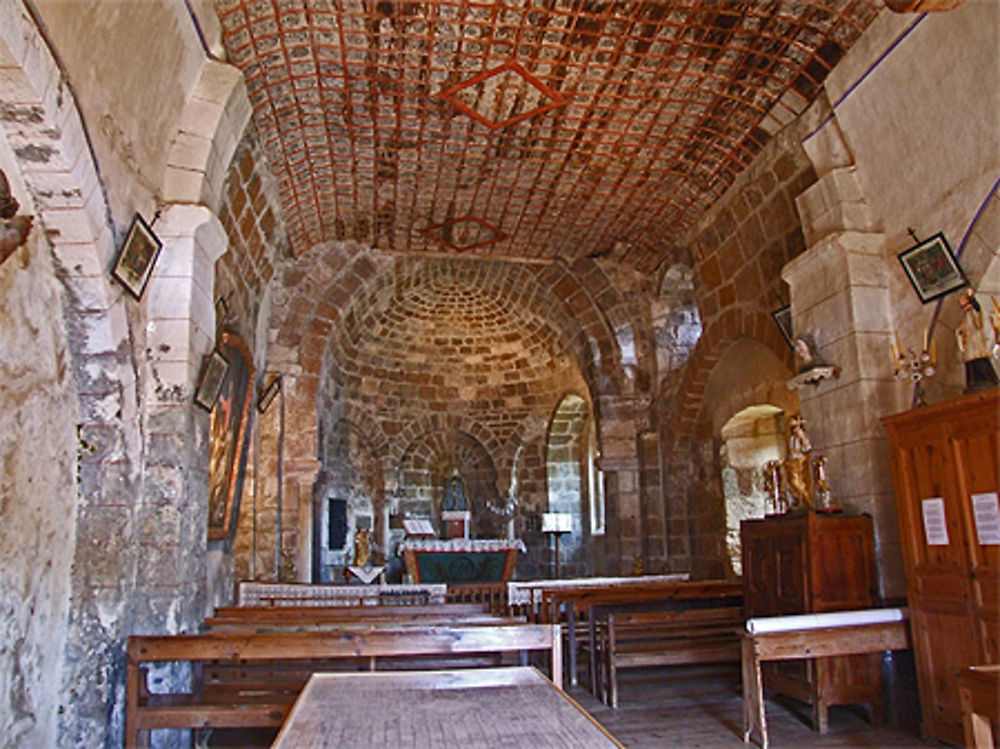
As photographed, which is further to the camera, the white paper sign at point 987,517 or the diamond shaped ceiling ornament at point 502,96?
the diamond shaped ceiling ornament at point 502,96

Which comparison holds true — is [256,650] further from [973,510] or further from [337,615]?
[973,510]

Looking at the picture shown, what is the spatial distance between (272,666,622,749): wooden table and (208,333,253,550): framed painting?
2.84 meters

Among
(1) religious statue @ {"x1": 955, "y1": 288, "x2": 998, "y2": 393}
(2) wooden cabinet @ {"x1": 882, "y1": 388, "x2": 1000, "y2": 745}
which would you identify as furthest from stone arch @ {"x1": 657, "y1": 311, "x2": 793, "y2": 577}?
(1) religious statue @ {"x1": 955, "y1": 288, "x2": 998, "y2": 393}

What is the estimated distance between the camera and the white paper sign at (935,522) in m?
4.19

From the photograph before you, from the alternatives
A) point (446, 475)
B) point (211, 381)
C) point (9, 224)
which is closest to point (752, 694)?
point (211, 381)

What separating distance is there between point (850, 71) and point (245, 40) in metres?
4.05

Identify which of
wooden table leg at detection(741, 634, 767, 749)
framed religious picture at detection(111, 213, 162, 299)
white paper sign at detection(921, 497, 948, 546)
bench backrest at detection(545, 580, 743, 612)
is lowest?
wooden table leg at detection(741, 634, 767, 749)

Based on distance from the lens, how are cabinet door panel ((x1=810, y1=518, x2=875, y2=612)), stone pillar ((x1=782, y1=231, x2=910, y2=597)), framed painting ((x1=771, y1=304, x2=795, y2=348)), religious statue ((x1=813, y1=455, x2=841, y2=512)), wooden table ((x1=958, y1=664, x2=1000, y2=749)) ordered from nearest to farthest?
1. wooden table ((x1=958, y1=664, x2=1000, y2=749))
2. cabinet door panel ((x1=810, y1=518, x2=875, y2=612))
3. stone pillar ((x1=782, y1=231, x2=910, y2=597))
4. religious statue ((x1=813, y1=455, x2=841, y2=512))
5. framed painting ((x1=771, y1=304, x2=795, y2=348))

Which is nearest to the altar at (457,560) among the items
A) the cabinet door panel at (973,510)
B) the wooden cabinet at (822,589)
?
the wooden cabinet at (822,589)

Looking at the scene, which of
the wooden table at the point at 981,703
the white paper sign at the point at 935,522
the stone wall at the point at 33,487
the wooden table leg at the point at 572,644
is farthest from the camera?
the wooden table leg at the point at 572,644

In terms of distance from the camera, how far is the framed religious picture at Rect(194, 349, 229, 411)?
4.75 metres

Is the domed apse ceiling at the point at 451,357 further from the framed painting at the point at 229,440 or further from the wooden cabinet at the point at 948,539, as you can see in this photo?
the wooden cabinet at the point at 948,539

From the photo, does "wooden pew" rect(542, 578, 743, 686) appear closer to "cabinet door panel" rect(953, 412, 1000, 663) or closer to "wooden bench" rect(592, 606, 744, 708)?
"wooden bench" rect(592, 606, 744, 708)

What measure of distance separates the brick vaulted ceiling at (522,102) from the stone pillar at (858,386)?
134 cm
